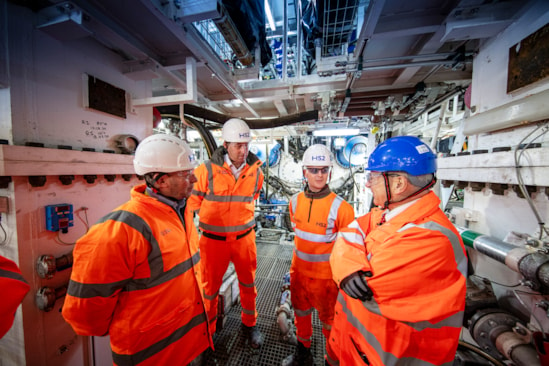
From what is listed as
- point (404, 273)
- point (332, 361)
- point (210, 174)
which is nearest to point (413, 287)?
point (404, 273)

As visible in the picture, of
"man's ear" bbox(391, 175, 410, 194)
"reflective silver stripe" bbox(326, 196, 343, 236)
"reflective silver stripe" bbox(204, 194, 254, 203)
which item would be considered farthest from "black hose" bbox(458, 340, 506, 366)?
"reflective silver stripe" bbox(204, 194, 254, 203)

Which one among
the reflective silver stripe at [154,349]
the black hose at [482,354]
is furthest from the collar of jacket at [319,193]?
the black hose at [482,354]

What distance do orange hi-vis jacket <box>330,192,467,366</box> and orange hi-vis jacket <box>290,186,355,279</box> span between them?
76cm

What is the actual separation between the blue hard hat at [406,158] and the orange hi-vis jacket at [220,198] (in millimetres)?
1568

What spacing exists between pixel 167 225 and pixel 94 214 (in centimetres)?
124

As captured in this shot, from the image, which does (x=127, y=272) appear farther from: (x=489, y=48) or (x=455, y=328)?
(x=489, y=48)

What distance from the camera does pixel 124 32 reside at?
1.69m

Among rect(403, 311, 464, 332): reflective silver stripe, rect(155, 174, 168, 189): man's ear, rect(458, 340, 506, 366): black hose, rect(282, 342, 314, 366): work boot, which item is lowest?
rect(282, 342, 314, 366): work boot

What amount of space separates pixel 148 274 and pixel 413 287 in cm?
152

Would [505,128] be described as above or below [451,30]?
below

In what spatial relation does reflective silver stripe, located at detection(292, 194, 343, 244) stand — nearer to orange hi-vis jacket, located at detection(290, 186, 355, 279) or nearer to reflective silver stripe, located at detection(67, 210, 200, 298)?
orange hi-vis jacket, located at detection(290, 186, 355, 279)

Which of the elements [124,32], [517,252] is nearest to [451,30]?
[517,252]

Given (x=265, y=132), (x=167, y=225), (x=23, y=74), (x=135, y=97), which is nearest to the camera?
(x=167, y=225)

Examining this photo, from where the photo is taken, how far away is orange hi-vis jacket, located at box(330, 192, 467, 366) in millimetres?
942
